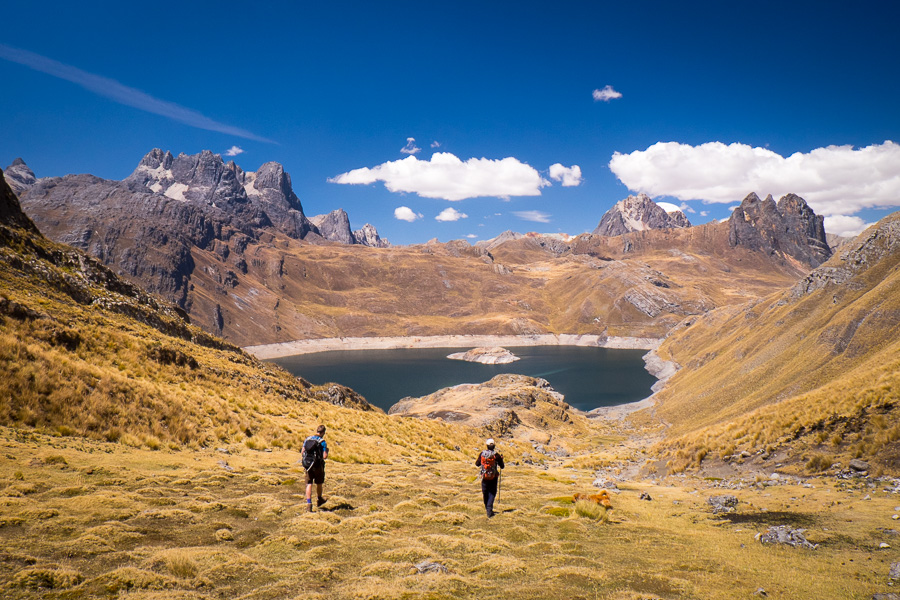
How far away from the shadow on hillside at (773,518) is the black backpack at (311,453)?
13.5 metres

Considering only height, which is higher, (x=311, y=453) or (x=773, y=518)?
(x=311, y=453)

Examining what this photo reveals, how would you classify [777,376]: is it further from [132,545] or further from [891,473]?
[132,545]

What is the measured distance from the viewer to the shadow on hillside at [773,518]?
13375mm

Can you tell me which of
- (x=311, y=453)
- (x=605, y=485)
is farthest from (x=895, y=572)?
(x=311, y=453)

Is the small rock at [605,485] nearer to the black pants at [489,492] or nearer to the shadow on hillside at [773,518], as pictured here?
the shadow on hillside at [773,518]

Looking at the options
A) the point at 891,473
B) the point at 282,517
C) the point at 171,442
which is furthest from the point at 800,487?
the point at 171,442

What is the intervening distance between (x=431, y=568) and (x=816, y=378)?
136ft

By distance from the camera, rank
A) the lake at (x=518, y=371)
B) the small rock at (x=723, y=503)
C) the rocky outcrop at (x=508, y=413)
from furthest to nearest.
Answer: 1. the lake at (x=518, y=371)
2. the rocky outcrop at (x=508, y=413)
3. the small rock at (x=723, y=503)

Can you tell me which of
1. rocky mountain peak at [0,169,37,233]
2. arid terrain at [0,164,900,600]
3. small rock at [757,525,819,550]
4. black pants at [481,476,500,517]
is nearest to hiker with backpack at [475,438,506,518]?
black pants at [481,476,500,517]

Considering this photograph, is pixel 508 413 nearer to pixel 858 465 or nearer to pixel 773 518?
pixel 858 465

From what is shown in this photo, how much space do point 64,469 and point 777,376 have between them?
2161 inches

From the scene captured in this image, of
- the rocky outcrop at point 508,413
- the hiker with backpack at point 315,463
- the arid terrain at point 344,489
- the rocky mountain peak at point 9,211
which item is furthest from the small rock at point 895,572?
the rocky mountain peak at point 9,211

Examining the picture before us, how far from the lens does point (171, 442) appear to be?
19188 mm

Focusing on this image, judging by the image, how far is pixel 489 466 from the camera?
15102mm
